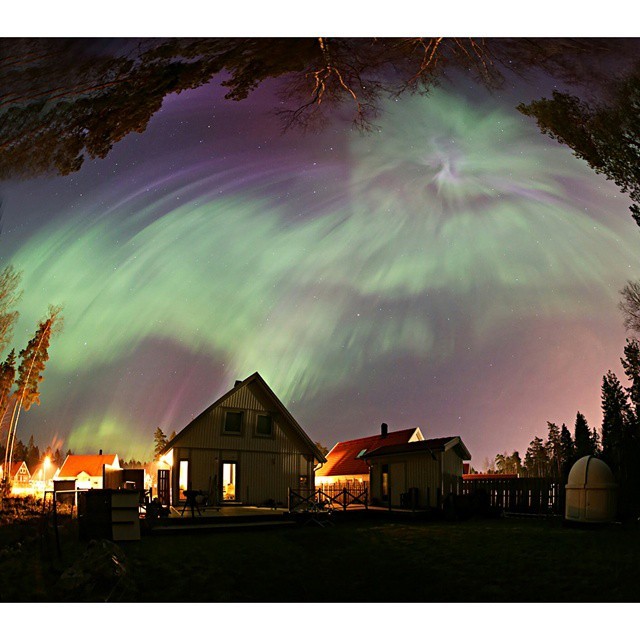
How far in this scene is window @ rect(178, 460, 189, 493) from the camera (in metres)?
17.8

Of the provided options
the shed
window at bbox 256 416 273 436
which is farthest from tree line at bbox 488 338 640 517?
window at bbox 256 416 273 436

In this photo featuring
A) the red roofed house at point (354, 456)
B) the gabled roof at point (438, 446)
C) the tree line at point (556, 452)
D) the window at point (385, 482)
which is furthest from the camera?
the red roofed house at point (354, 456)

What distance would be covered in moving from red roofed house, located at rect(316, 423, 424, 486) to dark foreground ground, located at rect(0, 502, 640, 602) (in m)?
9.24

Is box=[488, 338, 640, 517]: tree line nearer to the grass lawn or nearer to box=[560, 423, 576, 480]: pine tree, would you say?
box=[560, 423, 576, 480]: pine tree

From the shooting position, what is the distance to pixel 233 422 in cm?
1864

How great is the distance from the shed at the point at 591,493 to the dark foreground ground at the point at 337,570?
1.40 meters

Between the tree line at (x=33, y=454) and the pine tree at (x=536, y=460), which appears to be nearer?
the tree line at (x=33, y=454)

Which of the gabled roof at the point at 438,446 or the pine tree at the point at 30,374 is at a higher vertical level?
the pine tree at the point at 30,374

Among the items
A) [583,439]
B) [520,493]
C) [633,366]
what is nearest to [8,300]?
[633,366]

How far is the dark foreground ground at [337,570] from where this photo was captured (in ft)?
25.9

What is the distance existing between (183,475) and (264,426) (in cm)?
264

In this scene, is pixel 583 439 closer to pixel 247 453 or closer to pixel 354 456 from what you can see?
pixel 247 453

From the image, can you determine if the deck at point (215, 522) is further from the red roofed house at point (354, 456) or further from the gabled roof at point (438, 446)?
the red roofed house at point (354, 456)

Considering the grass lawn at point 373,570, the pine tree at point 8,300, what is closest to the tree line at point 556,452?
the grass lawn at point 373,570
